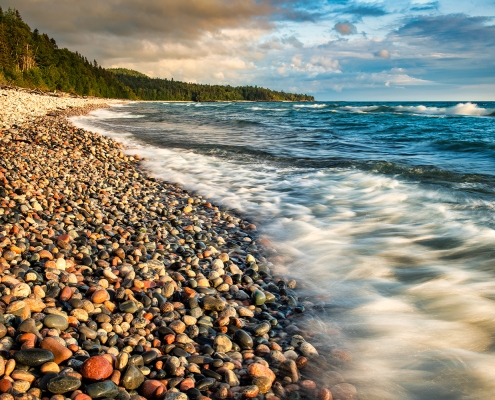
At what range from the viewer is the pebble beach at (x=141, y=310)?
197 centimetres

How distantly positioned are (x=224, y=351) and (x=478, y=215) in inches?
210

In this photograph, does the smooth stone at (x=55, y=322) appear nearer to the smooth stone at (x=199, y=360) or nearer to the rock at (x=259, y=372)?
the smooth stone at (x=199, y=360)

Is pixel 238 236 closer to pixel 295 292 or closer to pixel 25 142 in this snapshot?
pixel 295 292

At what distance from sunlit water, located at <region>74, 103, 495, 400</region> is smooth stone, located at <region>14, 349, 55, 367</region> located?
1913mm

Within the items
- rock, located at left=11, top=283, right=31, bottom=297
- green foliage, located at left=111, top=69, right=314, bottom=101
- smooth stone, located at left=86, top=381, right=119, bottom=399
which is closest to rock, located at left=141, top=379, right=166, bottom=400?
smooth stone, located at left=86, top=381, right=119, bottom=399

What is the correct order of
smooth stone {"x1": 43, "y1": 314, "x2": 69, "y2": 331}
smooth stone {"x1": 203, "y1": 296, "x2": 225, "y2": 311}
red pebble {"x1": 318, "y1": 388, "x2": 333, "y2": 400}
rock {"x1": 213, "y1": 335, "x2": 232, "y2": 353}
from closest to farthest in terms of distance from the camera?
red pebble {"x1": 318, "y1": 388, "x2": 333, "y2": 400} < smooth stone {"x1": 43, "y1": 314, "x2": 69, "y2": 331} < rock {"x1": 213, "y1": 335, "x2": 232, "y2": 353} < smooth stone {"x1": 203, "y1": 296, "x2": 225, "y2": 311}

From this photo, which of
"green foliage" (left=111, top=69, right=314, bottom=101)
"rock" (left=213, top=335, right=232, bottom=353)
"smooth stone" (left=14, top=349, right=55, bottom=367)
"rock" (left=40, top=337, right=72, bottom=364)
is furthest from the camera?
"green foliage" (left=111, top=69, right=314, bottom=101)

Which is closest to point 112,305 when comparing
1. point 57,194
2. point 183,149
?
point 57,194

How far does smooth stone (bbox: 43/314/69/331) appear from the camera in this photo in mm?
2254

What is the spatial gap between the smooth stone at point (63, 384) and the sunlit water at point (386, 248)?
172 cm

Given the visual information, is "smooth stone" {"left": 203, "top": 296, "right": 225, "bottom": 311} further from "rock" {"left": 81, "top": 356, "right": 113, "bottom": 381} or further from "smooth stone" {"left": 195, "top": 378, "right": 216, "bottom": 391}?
"rock" {"left": 81, "top": 356, "right": 113, "bottom": 381}

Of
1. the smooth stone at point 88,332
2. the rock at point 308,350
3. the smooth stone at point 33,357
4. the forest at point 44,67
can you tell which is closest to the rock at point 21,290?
the smooth stone at point 88,332

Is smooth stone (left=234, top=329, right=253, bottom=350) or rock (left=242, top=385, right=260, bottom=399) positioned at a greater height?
smooth stone (left=234, top=329, right=253, bottom=350)

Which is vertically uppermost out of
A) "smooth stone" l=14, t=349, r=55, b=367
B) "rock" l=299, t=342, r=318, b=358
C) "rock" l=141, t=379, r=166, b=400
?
"smooth stone" l=14, t=349, r=55, b=367
